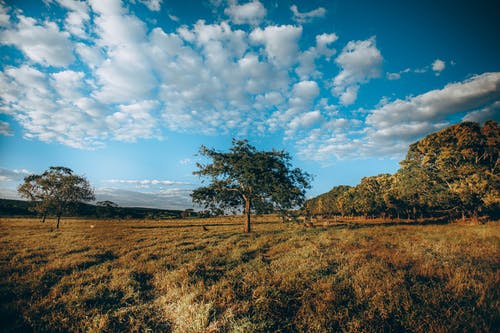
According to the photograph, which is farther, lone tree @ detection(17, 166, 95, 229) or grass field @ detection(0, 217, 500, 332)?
lone tree @ detection(17, 166, 95, 229)

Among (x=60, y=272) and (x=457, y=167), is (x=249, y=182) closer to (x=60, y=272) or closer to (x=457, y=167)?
(x=60, y=272)

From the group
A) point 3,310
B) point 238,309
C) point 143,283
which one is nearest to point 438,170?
point 238,309

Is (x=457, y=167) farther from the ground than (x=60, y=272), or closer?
farther from the ground

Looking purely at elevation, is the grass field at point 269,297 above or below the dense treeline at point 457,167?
below

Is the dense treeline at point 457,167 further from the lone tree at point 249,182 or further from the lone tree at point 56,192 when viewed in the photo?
the lone tree at point 56,192

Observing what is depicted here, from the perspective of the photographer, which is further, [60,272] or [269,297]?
[60,272]

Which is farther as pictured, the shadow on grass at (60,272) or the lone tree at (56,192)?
the lone tree at (56,192)

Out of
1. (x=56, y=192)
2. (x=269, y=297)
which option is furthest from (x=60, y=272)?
(x=56, y=192)

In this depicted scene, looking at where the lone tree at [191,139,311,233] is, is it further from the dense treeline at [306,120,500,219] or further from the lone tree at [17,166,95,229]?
the lone tree at [17,166,95,229]

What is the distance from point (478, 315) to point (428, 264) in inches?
160

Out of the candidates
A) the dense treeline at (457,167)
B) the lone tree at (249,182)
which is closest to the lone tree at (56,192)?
the lone tree at (249,182)

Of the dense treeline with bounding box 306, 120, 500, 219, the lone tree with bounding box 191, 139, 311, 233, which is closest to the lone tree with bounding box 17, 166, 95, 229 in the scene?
the lone tree with bounding box 191, 139, 311, 233

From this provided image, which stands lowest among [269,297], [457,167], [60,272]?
[60,272]

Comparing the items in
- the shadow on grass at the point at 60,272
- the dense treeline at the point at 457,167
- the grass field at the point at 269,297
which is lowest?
the shadow on grass at the point at 60,272
